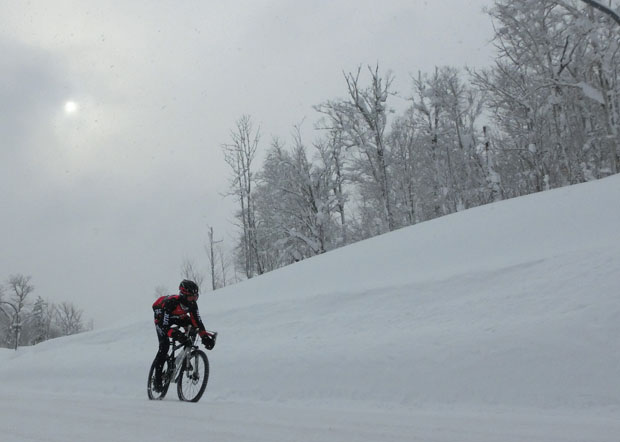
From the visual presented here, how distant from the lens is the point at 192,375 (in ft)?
24.2

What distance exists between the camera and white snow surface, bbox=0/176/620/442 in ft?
14.9

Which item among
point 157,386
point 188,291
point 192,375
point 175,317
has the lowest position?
point 157,386

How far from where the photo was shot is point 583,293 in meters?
6.82

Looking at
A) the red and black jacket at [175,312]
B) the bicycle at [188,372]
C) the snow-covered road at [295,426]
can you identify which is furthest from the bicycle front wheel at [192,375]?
the snow-covered road at [295,426]

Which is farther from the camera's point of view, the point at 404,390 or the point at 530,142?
the point at 530,142

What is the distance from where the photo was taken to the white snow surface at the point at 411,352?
4.53m

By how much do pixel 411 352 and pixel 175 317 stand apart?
3.78m

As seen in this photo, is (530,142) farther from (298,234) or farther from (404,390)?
(404,390)

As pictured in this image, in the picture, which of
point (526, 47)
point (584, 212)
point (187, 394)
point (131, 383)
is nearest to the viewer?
point (187, 394)

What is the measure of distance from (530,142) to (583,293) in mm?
18418

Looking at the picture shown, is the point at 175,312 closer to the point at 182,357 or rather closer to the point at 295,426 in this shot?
the point at 182,357

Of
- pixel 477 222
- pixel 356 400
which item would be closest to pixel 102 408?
pixel 356 400

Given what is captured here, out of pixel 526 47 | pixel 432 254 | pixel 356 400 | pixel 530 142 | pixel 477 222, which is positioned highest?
pixel 526 47

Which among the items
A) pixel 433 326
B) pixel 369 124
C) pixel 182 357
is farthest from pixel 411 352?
pixel 369 124
